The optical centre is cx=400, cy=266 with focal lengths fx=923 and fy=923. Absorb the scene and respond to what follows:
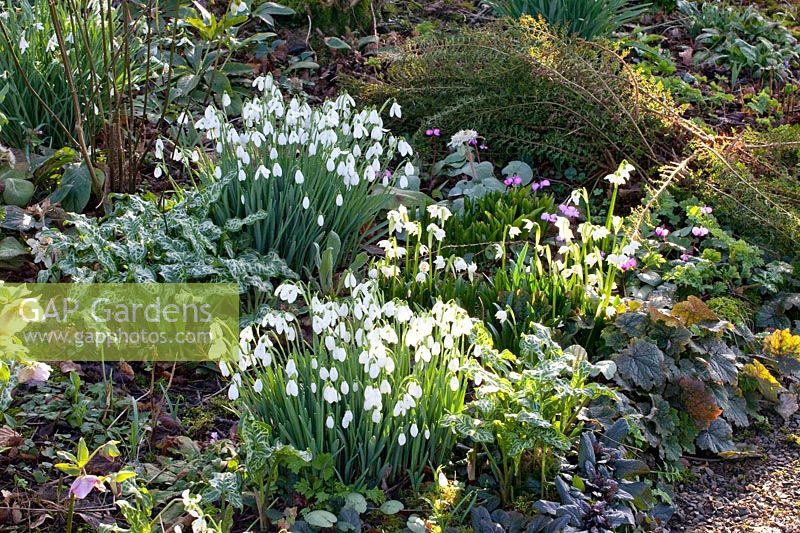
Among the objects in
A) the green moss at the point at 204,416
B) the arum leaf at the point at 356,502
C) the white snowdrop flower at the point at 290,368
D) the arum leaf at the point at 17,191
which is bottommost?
the green moss at the point at 204,416

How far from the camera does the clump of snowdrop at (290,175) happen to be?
11.6ft

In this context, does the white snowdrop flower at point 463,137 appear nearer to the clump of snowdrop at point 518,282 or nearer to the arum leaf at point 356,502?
the clump of snowdrop at point 518,282

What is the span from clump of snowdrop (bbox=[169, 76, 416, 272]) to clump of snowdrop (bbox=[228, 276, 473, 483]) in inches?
36.5

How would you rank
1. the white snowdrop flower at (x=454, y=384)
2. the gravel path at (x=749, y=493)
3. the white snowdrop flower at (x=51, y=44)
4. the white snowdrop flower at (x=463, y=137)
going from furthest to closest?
the white snowdrop flower at (x=463, y=137)
the white snowdrop flower at (x=51, y=44)
the gravel path at (x=749, y=493)
the white snowdrop flower at (x=454, y=384)

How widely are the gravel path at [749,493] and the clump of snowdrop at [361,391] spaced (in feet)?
2.71

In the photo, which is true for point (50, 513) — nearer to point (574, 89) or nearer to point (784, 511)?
point (784, 511)

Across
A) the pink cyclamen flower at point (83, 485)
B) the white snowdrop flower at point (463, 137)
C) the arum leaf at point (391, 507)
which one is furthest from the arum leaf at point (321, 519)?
the white snowdrop flower at point (463, 137)

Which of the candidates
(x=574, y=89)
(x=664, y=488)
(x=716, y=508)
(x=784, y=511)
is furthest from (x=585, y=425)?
(x=574, y=89)

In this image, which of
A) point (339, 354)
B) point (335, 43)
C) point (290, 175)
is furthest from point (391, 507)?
point (335, 43)

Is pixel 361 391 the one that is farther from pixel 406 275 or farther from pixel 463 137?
pixel 463 137

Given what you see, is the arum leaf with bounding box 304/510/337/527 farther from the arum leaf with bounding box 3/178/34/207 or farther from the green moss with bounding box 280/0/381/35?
the green moss with bounding box 280/0/381/35

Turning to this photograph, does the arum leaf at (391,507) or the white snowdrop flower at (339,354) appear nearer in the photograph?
the white snowdrop flower at (339,354)

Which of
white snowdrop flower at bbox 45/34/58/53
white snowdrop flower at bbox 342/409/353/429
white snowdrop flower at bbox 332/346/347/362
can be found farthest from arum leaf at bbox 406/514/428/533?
white snowdrop flower at bbox 45/34/58/53

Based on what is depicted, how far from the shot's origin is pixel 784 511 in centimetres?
288
